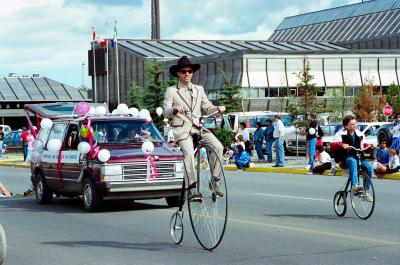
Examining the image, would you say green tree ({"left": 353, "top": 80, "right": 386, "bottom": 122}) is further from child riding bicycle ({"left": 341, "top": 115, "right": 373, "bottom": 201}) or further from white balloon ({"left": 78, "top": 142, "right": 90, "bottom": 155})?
child riding bicycle ({"left": 341, "top": 115, "right": 373, "bottom": 201})

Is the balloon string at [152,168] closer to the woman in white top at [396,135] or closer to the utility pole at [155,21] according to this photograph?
the woman in white top at [396,135]

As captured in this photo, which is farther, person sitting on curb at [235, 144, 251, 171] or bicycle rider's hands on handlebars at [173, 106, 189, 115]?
person sitting on curb at [235, 144, 251, 171]

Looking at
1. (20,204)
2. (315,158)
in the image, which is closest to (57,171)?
(20,204)

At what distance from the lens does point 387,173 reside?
2398 centimetres

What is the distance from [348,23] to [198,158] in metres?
100

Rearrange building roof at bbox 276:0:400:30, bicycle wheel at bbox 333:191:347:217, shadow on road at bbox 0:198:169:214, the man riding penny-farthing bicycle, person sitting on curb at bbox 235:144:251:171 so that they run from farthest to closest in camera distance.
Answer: building roof at bbox 276:0:400:30 < person sitting on curb at bbox 235:144:251:171 < shadow on road at bbox 0:198:169:214 < bicycle wheel at bbox 333:191:347:217 < the man riding penny-farthing bicycle

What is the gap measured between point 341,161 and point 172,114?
4.43 meters

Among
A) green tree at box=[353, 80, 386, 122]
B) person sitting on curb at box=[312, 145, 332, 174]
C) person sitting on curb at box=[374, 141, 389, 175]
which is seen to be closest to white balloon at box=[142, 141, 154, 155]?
person sitting on curb at box=[374, 141, 389, 175]

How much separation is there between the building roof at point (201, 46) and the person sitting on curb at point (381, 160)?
210 ft

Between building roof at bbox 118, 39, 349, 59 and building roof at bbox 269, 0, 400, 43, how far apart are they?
5091 mm

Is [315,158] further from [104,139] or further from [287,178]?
[104,139]

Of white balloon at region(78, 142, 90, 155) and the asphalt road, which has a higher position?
white balloon at region(78, 142, 90, 155)

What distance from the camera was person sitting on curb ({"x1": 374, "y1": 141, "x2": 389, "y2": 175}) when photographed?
77.8ft

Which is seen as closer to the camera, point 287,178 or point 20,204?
point 20,204
